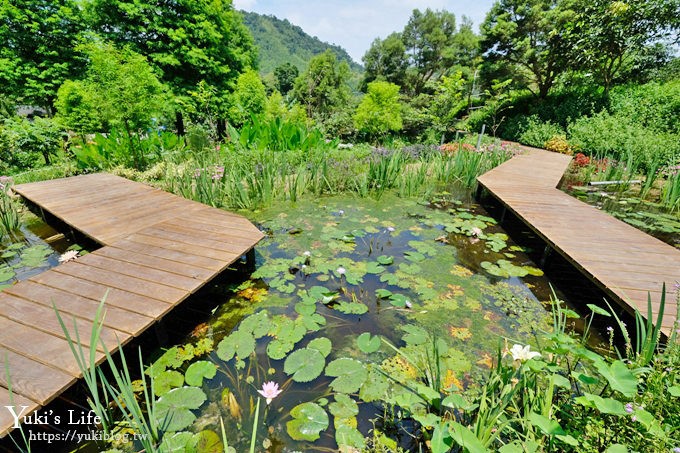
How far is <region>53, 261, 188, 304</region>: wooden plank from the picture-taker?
6.53ft

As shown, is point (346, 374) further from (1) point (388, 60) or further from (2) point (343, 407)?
(1) point (388, 60)

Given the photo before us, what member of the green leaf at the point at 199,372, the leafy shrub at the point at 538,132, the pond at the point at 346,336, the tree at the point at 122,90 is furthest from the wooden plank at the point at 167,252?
the leafy shrub at the point at 538,132

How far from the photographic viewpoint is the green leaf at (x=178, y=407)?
4.93 feet

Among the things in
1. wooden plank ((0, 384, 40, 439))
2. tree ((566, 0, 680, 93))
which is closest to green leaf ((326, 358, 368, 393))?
wooden plank ((0, 384, 40, 439))

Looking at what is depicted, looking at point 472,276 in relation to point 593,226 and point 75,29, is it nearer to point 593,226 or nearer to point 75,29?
point 593,226

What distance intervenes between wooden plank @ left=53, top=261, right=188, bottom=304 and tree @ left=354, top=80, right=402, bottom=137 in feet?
35.1

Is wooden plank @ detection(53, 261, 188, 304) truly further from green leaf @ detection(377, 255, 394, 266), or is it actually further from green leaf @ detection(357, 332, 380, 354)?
green leaf @ detection(377, 255, 394, 266)

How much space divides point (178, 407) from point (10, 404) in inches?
27.0

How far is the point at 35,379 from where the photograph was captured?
4.38ft

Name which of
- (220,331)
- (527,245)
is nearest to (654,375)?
(220,331)

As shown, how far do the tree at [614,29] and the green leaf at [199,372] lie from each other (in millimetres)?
14496

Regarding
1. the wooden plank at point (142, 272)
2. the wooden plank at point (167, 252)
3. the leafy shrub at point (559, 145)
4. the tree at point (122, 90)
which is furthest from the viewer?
the leafy shrub at point (559, 145)

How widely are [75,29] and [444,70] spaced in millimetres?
21587

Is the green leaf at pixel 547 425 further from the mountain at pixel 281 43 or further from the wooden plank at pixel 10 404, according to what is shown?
the mountain at pixel 281 43
